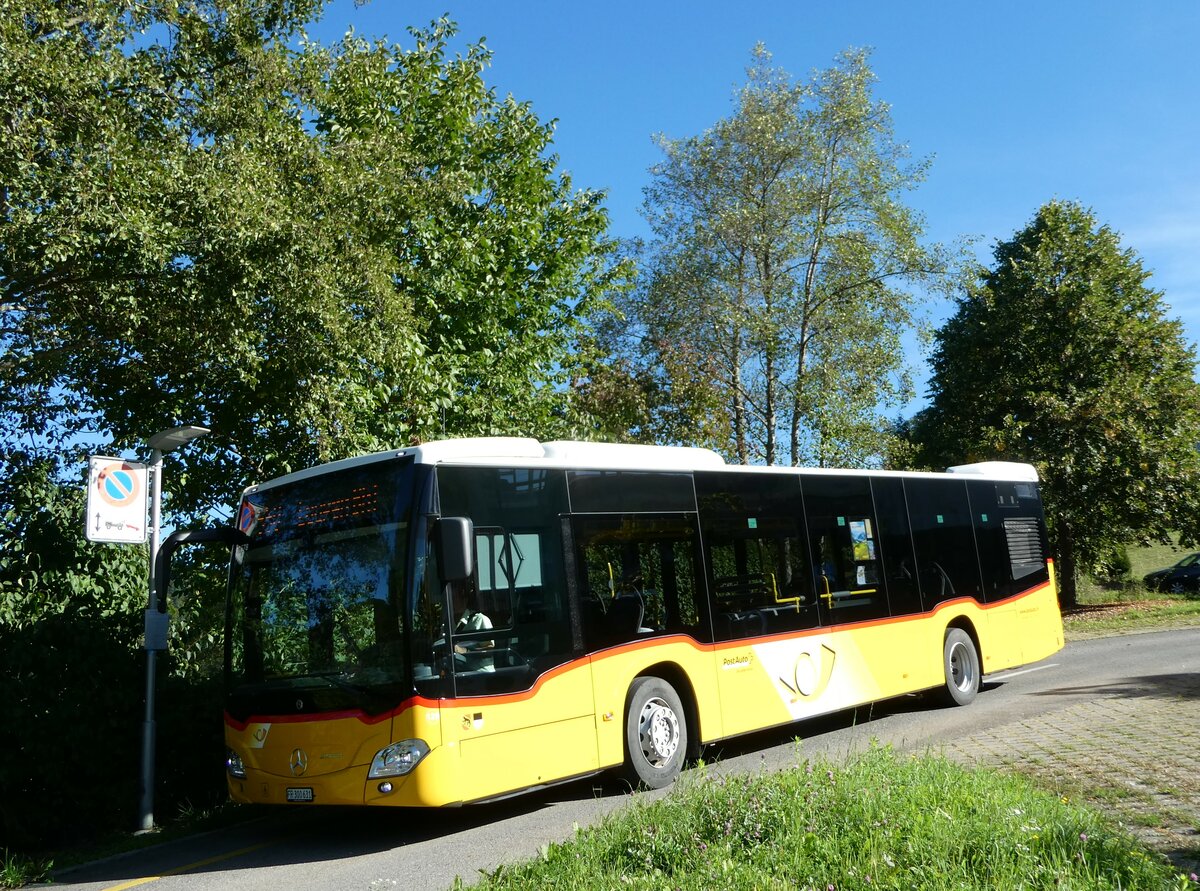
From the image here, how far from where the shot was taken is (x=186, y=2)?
13.6 m

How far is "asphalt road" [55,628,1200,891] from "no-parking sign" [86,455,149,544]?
2.87 meters

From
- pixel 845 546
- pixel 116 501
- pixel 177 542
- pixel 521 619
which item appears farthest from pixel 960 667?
pixel 116 501

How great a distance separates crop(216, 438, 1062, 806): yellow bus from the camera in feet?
25.8

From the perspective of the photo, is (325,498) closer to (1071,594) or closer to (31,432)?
(31,432)

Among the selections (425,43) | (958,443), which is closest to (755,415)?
(958,443)

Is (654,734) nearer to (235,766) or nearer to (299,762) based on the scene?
(299,762)

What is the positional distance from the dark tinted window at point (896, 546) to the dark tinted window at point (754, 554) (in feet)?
5.50

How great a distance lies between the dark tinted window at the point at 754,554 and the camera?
1070cm

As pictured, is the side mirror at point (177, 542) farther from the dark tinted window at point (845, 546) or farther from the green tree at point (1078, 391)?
the green tree at point (1078, 391)

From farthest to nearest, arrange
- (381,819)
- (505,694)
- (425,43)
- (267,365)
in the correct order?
(425,43) < (267,365) < (381,819) < (505,694)

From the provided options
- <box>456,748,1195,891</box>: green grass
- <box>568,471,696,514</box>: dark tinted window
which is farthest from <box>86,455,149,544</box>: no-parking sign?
<box>456,748,1195,891</box>: green grass

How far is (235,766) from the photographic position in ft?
28.8

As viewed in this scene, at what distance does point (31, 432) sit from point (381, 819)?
283 inches

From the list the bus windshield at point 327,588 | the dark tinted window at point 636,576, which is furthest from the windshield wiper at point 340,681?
the dark tinted window at point 636,576
